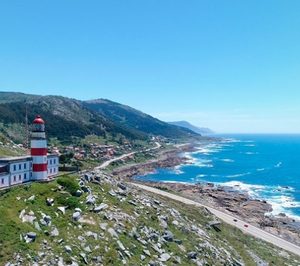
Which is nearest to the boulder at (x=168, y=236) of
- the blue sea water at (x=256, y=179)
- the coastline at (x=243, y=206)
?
the coastline at (x=243, y=206)

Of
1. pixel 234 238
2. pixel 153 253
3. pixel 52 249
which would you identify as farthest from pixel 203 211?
pixel 52 249

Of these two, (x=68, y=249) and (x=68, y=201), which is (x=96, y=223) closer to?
(x=68, y=201)

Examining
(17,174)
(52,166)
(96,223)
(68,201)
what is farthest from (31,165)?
(96,223)

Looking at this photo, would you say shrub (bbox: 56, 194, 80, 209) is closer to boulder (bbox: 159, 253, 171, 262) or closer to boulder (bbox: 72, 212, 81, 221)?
boulder (bbox: 72, 212, 81, 221)

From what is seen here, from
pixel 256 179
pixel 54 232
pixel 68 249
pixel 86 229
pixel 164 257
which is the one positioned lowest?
pixel 256 179

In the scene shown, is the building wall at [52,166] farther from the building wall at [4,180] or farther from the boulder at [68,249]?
the boulder at [68,249]

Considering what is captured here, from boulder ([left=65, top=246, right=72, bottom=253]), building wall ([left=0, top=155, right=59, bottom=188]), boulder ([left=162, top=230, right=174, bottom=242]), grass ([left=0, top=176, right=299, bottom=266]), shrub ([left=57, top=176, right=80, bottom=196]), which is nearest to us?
grass ([left=0, top=176, right=299, bottom=266])

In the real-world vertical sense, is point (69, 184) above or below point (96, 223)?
above

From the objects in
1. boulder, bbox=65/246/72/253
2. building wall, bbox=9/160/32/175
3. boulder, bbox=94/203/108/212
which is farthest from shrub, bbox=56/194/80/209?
boulder, bbox=65/246/72/253
